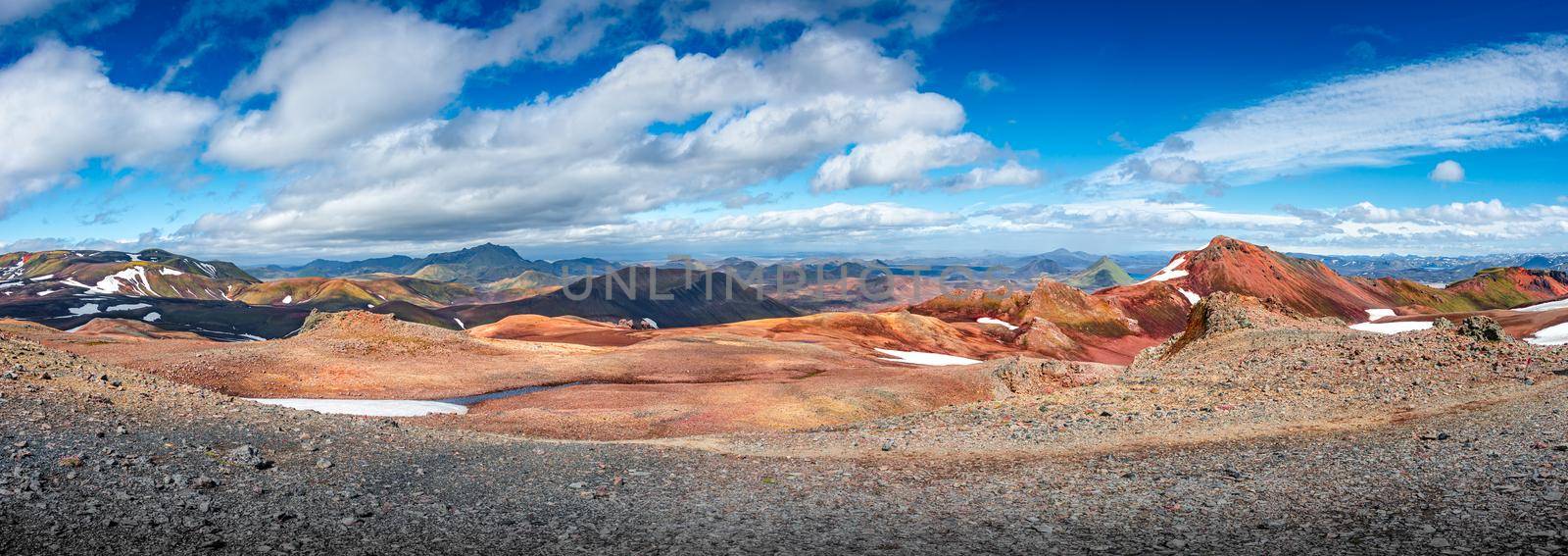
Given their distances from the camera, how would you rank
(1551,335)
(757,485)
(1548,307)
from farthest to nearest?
(1548,307) < (1551,335) < (757,485)

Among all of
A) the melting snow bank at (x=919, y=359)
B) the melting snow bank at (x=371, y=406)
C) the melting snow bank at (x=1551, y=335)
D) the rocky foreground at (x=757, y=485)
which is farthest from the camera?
the melting snow bank at (x=919, y=359)

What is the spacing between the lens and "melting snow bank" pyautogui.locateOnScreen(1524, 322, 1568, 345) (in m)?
84.5

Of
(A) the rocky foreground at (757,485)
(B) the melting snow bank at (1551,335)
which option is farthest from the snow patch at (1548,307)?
(A) the rocky foreground at (757,485)

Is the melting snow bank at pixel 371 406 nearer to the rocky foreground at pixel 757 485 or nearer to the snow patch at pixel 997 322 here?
the rocky foreground at pixel 757 485

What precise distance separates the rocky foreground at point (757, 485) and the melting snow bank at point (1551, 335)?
8918 centimetres

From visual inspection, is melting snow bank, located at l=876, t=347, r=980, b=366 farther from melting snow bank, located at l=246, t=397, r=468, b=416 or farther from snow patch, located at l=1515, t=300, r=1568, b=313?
snow patch, located at l=1515, t=300, r=1568, b=313

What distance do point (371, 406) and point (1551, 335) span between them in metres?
127

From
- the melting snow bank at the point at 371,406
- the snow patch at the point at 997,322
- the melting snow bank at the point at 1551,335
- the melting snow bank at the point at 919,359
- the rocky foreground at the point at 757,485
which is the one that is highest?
the rocky foreground at the point at 757,485

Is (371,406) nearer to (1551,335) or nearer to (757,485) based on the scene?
(757,485)

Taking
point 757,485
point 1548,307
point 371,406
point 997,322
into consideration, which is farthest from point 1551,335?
point 371,406

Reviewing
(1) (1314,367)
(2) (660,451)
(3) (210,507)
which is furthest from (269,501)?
(1) (1314,367)

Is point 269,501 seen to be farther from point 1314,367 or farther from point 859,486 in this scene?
point 1314,367

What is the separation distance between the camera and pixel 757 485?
55.7ft

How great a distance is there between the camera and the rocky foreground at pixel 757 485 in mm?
11547
